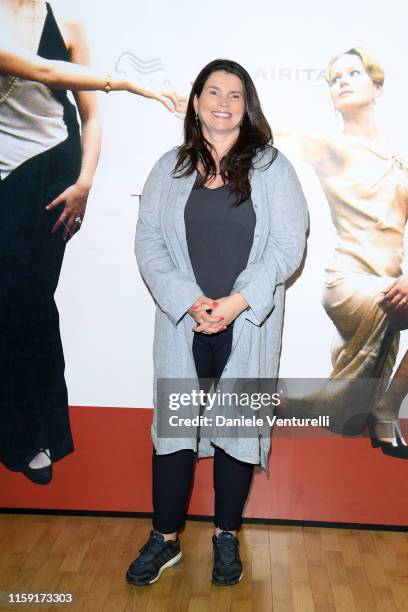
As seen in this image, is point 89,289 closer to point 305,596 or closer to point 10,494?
point 10,494

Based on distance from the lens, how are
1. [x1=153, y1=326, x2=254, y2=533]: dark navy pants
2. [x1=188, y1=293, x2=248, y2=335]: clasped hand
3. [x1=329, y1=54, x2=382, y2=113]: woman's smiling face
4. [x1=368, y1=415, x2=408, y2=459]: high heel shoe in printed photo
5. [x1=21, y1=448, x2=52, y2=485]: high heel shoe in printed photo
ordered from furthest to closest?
[x1=21, y1=448, x2=52, y2=485]: high heel shoe in printed photo, [x1=368, y1=415, x2=408, y2=459]: high heel shoe in printed photo, [x1=329, y1=54, x2=382, y2=113]: woman's smiling face, [x1=153, y1=326, x2=254, y2=533]: dark navy pants, [x1=188, y1=293, x2=248, y2=335]: clasped hand

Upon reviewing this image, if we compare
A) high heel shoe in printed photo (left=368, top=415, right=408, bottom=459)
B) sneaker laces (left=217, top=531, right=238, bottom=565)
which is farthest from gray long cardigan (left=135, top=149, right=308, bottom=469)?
A: high heel shoe in printed photo (left=368, top=415, right=408, bottom=459)

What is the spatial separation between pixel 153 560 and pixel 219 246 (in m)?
0.95

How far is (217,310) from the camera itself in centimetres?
202

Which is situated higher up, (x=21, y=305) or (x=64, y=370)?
(x=21, y=305)

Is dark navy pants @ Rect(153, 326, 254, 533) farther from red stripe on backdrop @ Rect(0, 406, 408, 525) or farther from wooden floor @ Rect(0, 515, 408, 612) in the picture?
red stripe on backdrop @ Rect(0, 406, 408, 525)

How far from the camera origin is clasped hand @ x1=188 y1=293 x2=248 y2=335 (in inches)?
79.4

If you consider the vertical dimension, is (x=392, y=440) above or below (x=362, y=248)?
below

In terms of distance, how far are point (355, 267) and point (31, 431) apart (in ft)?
4.06

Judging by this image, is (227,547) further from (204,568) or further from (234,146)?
(234,146)

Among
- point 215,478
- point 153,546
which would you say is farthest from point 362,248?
point 153,546

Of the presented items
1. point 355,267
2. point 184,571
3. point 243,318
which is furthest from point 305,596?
point 355,267

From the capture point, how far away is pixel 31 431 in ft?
8.48

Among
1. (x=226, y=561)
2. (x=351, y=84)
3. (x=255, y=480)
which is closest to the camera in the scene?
Result: (x=226, y=561)
